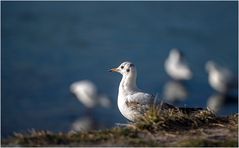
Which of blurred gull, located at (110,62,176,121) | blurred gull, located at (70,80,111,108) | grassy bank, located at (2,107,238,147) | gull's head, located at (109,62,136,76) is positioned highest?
blurred gull, located at (70,80,111,108)

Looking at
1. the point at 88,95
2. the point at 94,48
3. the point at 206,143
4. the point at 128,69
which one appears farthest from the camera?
the point at 94,48

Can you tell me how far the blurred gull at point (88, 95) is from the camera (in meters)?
16.3

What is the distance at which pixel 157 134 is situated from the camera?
301 inches

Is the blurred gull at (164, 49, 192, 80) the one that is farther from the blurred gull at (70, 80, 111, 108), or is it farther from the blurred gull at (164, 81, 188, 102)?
the blurred gull at (70, 80, 111, 108)

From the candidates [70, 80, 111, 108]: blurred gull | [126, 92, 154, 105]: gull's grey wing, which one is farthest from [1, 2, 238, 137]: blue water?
[126, 92, 154, 105]: gull's grey wing

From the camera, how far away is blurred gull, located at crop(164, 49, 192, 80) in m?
18.6

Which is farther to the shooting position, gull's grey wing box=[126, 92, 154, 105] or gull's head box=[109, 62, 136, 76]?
gull's head box=[109, 62, 136, 76]

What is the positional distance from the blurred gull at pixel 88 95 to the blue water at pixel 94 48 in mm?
242

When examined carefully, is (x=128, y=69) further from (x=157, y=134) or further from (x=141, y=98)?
(x=157, y=134)

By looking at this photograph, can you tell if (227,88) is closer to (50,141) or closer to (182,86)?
(182,86)

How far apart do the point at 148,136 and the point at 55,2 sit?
1763 centimetres

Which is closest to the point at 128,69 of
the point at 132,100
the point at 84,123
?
the point at 132,100

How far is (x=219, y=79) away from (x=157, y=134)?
34.8 feet

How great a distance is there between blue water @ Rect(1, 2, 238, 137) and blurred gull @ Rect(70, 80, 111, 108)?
0.79 feet
